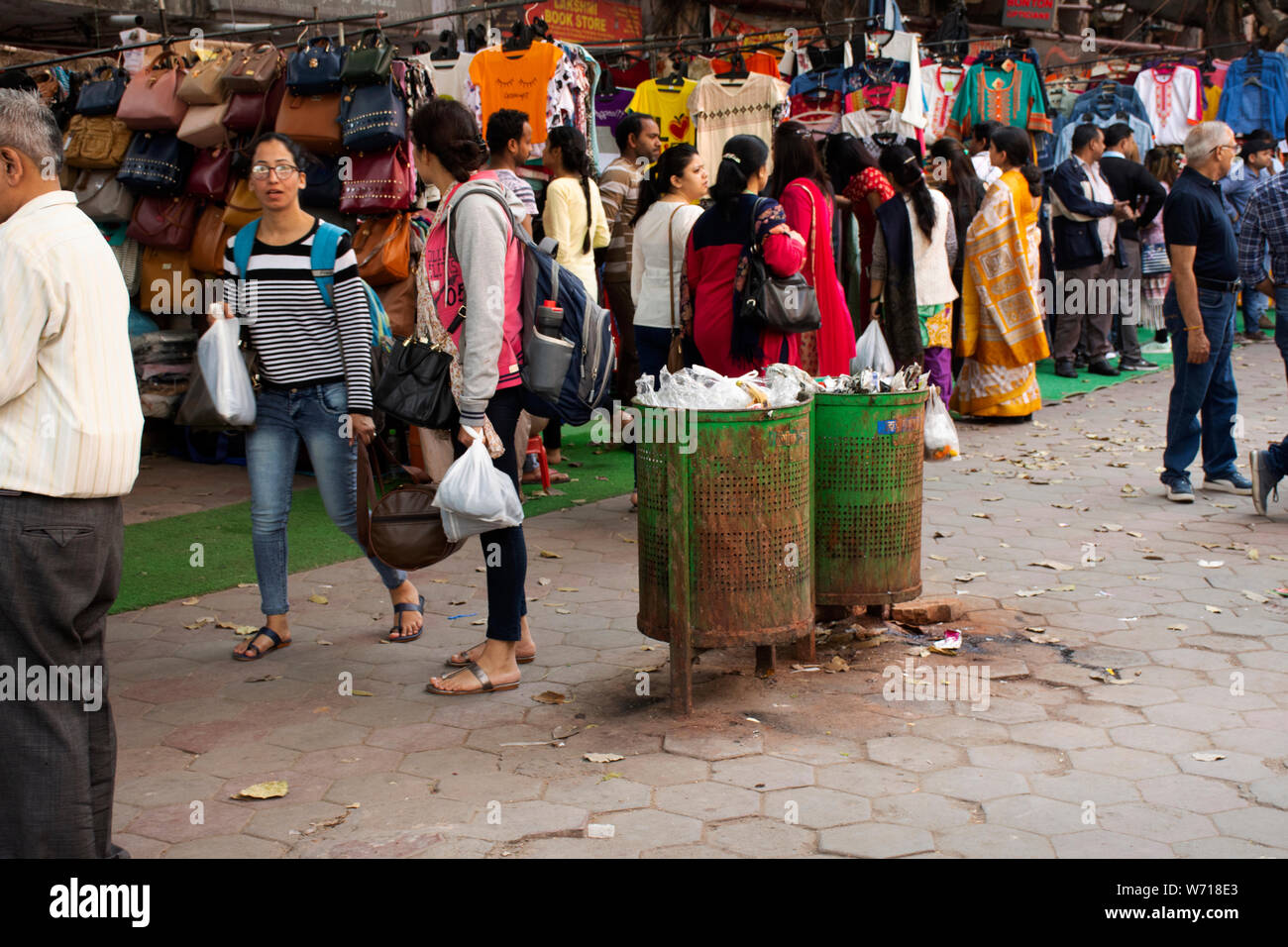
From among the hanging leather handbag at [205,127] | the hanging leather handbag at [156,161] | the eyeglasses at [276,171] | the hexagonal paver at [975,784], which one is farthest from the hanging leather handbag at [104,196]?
the hexagonal paver at [975,784]

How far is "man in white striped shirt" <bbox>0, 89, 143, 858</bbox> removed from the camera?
9.73 ft

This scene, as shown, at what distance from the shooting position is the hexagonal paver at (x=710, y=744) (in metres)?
4.25

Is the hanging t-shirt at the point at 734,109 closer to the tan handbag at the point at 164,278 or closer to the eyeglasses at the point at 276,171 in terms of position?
the tan handbag at the point at 164,278

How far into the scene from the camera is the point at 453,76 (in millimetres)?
9367

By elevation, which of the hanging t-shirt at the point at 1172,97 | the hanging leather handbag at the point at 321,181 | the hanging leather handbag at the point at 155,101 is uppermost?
the hanging t-shirt at the point at 1172,97

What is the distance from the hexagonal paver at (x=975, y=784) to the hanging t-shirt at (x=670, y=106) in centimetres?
736

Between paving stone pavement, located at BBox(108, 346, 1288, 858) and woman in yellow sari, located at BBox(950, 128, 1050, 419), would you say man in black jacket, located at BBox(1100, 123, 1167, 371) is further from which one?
paving stone pavement, located at BBox(108, 346, 1288, 858)

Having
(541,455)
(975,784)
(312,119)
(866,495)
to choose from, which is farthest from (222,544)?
(975,784)

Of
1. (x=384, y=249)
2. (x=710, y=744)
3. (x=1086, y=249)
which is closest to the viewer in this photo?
(x=710, y=744)

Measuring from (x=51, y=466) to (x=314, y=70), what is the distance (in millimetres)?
5564

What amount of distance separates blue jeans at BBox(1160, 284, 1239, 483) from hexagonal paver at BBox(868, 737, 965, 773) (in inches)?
171

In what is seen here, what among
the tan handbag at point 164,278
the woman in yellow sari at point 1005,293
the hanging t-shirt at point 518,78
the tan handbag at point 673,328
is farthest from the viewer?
the woman in yellow sari at point 1005,293

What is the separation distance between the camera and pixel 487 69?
9.08 m

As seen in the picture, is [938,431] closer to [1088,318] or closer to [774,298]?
[774,298]
